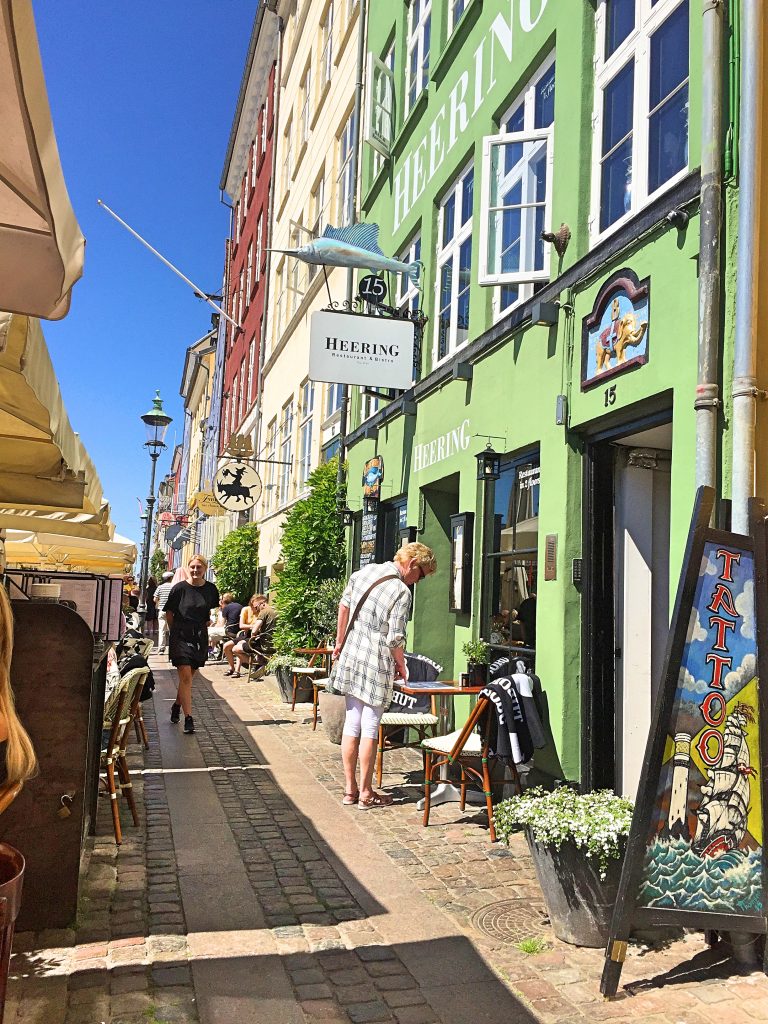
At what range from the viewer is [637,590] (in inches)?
230

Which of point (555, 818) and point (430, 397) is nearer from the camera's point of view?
point (555, 818)

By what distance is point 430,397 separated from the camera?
960 centimetres

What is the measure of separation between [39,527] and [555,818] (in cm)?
736

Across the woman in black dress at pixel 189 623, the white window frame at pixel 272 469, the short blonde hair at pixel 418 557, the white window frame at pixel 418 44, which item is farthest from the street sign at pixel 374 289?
the white window frame at pixel 272 469

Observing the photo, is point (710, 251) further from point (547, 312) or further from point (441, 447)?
point (441, 447)

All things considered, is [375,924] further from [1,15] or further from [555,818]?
[1,15]

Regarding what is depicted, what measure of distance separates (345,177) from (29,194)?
13975 mm

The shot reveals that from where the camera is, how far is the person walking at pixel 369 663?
6215mm

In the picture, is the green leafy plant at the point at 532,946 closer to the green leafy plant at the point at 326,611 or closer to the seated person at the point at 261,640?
the green leafy plant at the point at 326,611

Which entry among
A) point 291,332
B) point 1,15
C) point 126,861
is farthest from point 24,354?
point 291,332

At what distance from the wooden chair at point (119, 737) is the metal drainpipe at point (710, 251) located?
11.8 ft

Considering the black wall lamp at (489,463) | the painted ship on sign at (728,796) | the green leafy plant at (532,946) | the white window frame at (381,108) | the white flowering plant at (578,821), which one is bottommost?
the green leafy plant at (532,946)

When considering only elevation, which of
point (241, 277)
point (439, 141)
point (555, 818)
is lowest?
point (555, 818)

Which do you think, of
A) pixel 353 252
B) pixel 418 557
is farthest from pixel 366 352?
pixel 418 557
